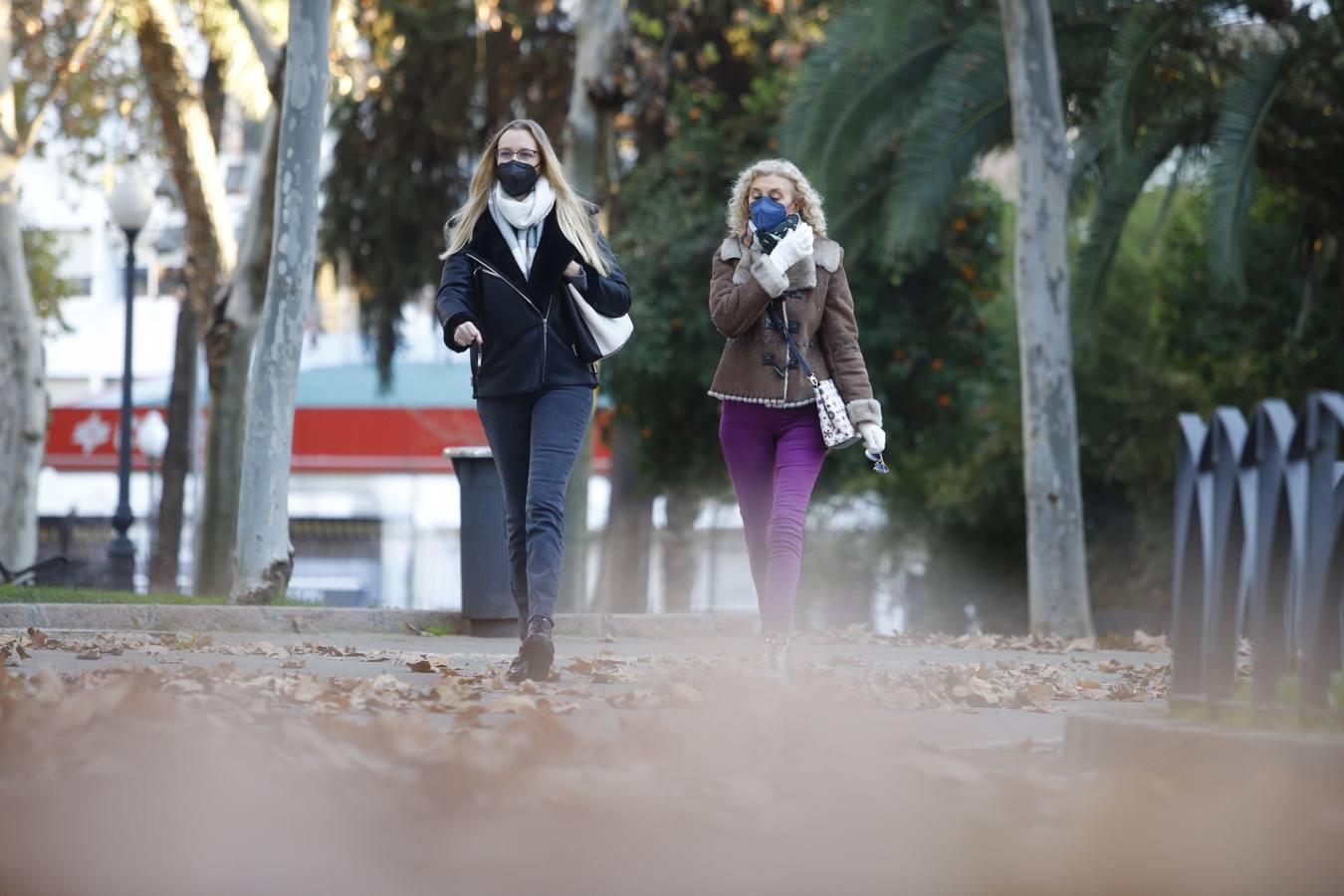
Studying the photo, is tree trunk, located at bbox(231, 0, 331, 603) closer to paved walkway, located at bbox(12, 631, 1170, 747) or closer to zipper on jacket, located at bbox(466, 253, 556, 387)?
paved walkway, located at bbox(12, 631, 1170, 747)

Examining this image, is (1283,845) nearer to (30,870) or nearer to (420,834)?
(420,834)

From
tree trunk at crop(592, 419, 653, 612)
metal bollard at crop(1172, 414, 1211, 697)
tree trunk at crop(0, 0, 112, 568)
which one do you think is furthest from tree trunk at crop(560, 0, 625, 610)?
metal bollard at crop(1172, 414, 1211, 697)

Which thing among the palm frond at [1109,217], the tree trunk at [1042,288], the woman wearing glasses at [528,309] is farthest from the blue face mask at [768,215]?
the palm frond at [1109,217]

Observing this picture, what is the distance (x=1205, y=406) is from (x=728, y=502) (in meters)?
7.84

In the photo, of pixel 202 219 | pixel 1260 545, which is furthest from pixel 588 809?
pixel 202 219

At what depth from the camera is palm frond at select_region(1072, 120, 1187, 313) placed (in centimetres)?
1898

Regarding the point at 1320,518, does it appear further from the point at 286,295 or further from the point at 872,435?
the point at 286,295

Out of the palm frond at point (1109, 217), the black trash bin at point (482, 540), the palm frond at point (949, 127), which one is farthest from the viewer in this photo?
the palm frond at point (1109, 217)

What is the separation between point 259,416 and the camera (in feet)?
40.3

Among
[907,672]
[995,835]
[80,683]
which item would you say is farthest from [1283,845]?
[907,672]

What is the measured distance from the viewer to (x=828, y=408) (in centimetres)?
→ 727

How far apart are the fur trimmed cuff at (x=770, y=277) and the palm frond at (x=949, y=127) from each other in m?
11.1

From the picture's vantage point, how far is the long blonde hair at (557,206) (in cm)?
726

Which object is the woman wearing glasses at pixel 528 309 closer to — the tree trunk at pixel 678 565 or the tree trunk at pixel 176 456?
the tree trunk at pixel 176 456
